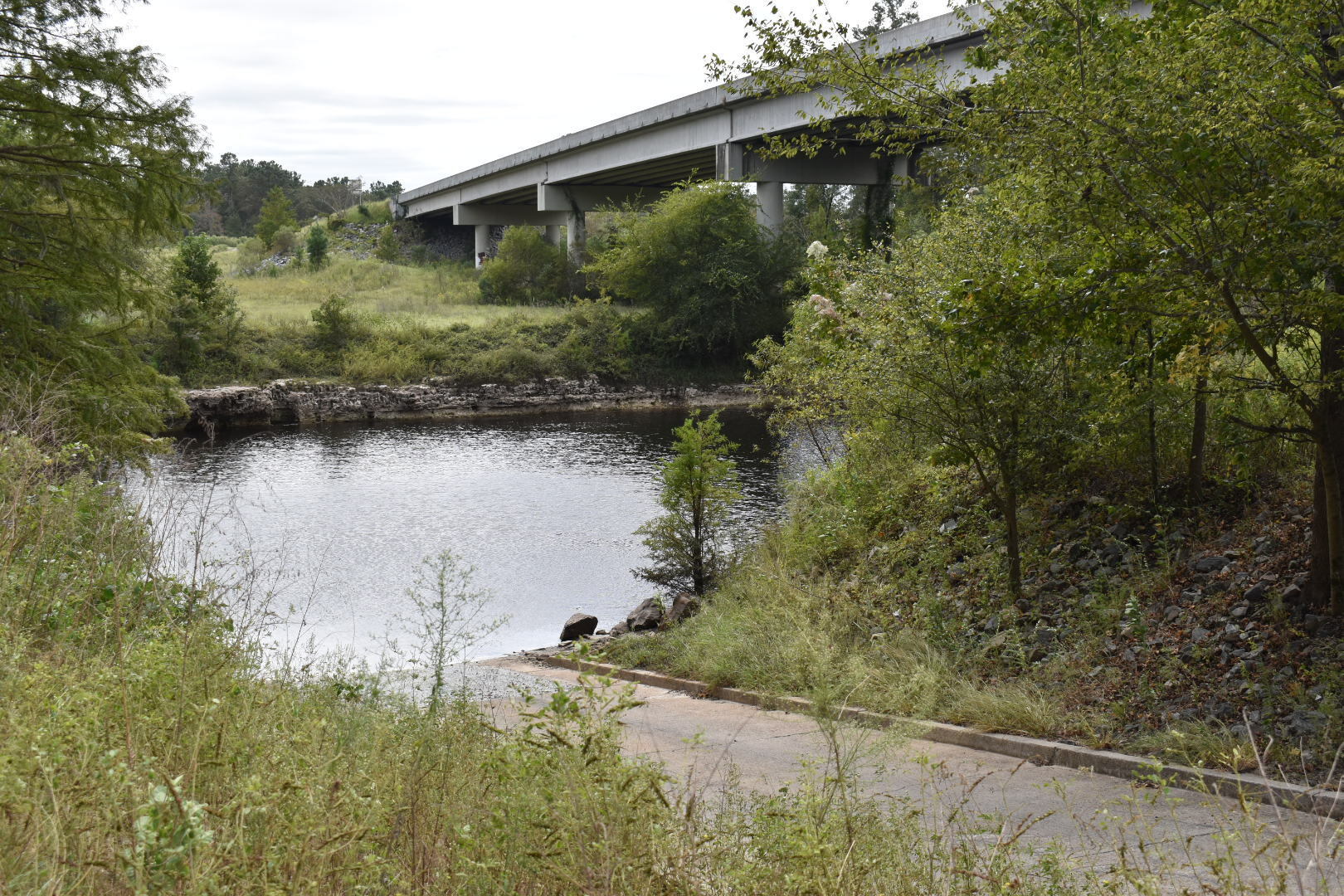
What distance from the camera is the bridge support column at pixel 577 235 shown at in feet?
193

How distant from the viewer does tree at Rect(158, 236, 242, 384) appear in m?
39.6

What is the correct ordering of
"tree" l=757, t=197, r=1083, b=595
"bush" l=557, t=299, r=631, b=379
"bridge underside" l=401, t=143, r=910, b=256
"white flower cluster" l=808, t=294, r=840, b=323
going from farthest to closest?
"bush" l=557, t=299, r=631, b=379
"bridge underside" l=401, t=143, r=910, b=256
"white flower cluster" l=808, t=294, r=840, b=323
"tree" l=757, t=197, r=1083, b=595

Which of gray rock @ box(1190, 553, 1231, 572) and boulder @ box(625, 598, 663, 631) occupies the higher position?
gray rock @ box(1190, 553, 1231, 572)

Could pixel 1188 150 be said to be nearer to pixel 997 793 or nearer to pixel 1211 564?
pixel 1211 564

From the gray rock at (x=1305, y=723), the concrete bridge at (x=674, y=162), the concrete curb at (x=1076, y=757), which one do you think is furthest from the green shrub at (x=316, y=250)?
the gray rock at (x=1305, y=723)

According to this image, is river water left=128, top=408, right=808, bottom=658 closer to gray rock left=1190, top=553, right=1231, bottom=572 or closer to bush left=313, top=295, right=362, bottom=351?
gray rock left=1190, top=553, right=1231, bottom=572

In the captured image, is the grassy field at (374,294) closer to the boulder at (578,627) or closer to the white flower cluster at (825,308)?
the boulder at (578,627)

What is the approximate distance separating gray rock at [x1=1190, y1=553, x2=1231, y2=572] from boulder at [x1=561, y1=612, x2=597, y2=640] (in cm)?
828

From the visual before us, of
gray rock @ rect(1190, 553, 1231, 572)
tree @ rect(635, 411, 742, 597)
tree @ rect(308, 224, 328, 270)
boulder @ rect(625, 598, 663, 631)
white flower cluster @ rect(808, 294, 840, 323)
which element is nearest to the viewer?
gray rock @ rect(1190, 553, 1231, 572)

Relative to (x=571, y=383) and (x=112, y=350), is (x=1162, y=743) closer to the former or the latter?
(x=112, y=350)

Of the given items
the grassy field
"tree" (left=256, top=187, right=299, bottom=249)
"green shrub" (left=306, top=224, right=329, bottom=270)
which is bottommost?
the grassy field

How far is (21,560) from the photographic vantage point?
6.19m

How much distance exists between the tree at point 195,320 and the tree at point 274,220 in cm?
3529

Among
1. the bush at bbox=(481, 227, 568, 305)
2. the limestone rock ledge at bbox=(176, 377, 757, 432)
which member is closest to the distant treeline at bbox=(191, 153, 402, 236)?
the bush at bbox=(481, 227, 568, 305)
